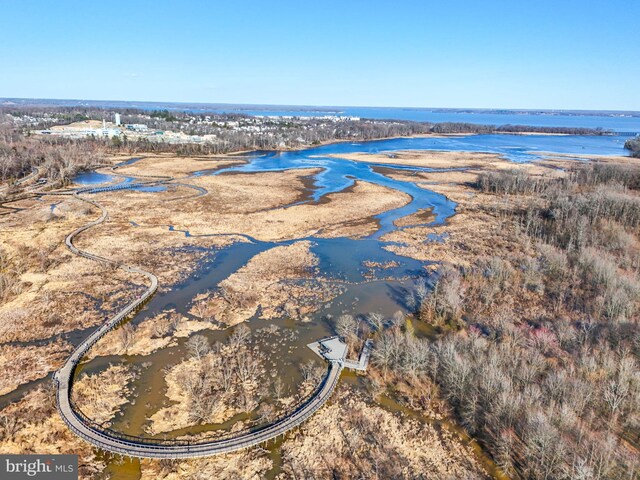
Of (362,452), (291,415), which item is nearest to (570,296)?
(362,452)

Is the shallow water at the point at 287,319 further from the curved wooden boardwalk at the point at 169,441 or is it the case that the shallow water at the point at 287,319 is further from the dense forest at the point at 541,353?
the dense forest at the point at 541,353

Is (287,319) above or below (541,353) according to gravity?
below

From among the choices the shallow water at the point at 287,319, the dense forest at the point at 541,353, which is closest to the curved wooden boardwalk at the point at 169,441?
the shallow water at the point at 287,319

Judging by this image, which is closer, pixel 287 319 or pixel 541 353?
pixel 541 353

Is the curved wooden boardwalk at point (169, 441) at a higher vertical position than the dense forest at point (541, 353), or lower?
lower

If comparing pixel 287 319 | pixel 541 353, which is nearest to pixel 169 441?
pixel 287 319

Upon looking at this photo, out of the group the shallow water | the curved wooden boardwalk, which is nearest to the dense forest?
the shallow water

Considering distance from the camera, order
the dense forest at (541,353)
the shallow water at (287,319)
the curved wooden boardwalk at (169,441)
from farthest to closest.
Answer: the shallow water at (287,319) < the curved wooden boardwalk at (169,441) < the dense forest at (541,353)

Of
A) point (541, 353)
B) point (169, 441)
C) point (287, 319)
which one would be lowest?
point (169, 441)

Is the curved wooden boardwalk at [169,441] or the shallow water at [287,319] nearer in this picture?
the curved wooden boardwalk at [169,441]

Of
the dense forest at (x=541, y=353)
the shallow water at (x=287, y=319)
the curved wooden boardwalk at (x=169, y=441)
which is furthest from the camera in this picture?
the shallow water at (x=287, y=319)

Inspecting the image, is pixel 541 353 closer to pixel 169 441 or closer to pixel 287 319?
pixel 287 319
